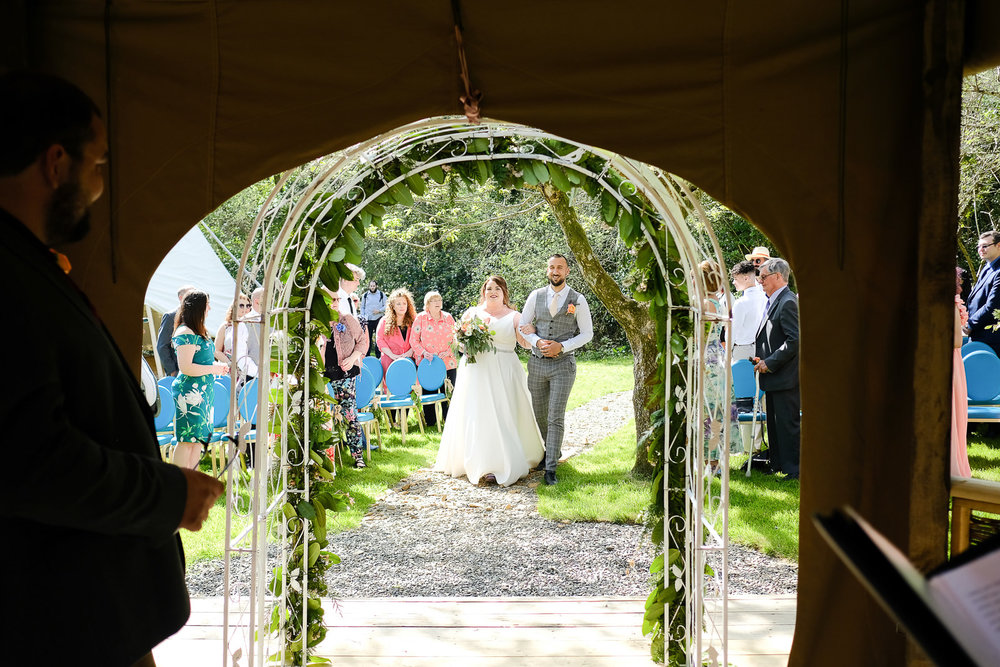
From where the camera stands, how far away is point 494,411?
7363mm

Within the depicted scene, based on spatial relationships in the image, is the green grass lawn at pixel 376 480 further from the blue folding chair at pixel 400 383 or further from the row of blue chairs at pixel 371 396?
the blue folding chair at pixel 400 383

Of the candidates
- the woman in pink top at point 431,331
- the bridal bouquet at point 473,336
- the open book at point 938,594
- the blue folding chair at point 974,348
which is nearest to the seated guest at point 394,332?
the woman in pink top at point 431,331

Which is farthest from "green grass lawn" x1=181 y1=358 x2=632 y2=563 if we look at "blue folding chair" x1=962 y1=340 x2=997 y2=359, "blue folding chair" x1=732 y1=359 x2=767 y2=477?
"blue folding chair" x1=962 y1=340 x2=997 y2=359

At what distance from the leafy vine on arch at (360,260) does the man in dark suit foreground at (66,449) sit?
2.03m

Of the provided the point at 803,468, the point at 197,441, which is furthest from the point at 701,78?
the point at 197,441

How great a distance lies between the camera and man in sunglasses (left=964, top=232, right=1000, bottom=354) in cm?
694

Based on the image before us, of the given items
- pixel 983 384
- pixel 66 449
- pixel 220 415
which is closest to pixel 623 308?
pixel 983 384

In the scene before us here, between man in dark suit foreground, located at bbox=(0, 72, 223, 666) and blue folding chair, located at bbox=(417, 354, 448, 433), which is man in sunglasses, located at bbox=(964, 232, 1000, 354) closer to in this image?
blue folding chair, located at bbox=(417, 354, 448, 433)

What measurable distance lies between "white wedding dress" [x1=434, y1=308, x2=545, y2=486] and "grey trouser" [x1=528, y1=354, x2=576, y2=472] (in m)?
0.16

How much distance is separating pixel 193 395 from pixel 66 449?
4.81 metres

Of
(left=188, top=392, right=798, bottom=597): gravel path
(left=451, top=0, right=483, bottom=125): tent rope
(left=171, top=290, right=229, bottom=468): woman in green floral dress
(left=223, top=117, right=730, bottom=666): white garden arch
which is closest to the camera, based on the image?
(left=451, top=0, right=483, bottom=125): tent rope

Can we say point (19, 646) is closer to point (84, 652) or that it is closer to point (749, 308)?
point (84, 652)

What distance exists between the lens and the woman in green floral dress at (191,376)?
592 centimetres

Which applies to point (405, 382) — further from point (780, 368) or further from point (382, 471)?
point (780, 368)
